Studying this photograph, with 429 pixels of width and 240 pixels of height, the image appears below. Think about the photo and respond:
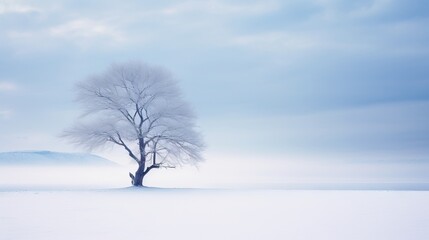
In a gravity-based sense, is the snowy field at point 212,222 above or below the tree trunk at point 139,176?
below

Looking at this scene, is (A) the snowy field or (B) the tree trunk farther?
(B) the tree trunk

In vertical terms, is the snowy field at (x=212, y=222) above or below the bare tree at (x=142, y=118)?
below

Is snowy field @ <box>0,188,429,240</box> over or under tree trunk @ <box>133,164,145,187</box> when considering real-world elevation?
under

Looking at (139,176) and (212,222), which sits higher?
(139,176)

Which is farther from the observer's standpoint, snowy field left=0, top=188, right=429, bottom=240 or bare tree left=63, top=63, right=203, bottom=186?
bare tree left=63, top=63, right=203, bottom=186

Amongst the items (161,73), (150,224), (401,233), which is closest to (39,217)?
(150,224)

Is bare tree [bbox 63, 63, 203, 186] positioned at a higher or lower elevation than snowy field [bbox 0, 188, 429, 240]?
higher

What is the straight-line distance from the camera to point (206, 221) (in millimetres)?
13766

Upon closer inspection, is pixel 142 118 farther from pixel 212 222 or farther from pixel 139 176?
pixel 212 222

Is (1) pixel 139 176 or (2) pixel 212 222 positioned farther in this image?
Result: (1) pixel 139 176

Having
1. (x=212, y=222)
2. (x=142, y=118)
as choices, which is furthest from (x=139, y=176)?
(x=212, y=222)

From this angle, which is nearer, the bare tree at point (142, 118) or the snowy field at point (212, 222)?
the snowy field at point (212, 222)

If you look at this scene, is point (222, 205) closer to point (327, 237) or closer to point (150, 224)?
point (150, 224)

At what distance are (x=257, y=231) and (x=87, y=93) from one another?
25.3 m
